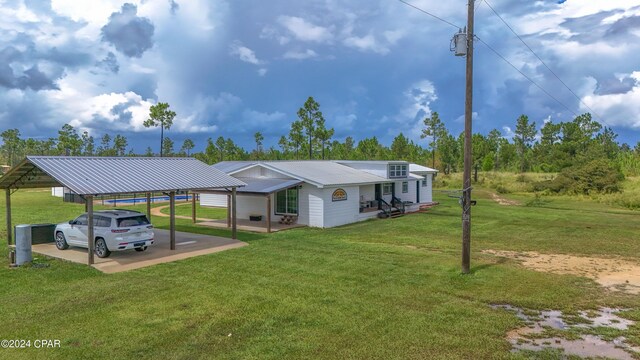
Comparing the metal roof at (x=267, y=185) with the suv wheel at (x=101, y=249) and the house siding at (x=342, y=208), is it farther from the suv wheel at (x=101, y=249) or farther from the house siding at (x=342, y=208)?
the suv wheel at (x=101, y=249)

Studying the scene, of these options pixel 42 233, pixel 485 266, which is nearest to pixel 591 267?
pixel 485 266

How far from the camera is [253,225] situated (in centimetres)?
2491

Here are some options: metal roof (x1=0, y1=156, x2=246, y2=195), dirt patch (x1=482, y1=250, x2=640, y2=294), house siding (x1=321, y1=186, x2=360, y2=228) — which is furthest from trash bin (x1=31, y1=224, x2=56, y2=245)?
dirt patch (x1=482, y1=250, x2=640, y2=294)

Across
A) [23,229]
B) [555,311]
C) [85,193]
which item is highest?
[85,193]

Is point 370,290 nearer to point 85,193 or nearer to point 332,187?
point 85,193

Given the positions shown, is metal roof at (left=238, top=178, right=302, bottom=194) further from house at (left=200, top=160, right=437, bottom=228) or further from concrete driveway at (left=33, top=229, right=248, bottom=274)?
concrete driveway at (left=33, top=229, right=248, bottom=274)

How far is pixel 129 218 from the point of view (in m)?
15.5

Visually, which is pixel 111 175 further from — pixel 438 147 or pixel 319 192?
pixel 438 147

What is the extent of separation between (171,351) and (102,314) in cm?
303

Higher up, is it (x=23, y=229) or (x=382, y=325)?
(x=23, y=229)

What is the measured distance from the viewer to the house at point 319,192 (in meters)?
24.4

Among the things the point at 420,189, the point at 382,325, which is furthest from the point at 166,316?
the point at 420,189

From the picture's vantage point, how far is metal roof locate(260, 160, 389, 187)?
81.6 ft

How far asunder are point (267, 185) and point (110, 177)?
975cm
